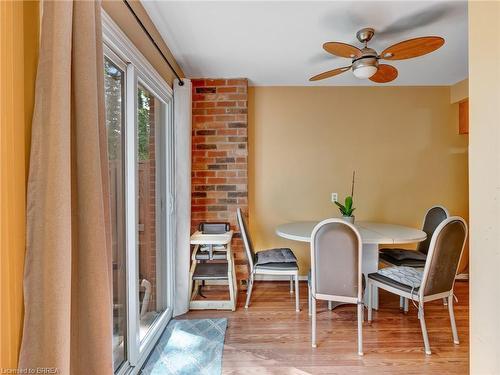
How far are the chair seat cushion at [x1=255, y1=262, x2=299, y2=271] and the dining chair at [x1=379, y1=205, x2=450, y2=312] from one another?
3.09 ft

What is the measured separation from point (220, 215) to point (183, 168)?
78 cm

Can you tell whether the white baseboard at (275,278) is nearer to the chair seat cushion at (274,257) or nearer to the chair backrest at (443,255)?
the chair seat cushion at (274,257)

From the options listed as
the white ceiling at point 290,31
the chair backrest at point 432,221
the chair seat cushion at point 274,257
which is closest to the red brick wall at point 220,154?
the white ceiling at point 290,31

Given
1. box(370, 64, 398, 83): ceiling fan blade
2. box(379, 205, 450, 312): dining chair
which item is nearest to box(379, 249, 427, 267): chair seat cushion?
box(379, 205, 450, 312): dining chair

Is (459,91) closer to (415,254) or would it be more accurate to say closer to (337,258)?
(415,254)

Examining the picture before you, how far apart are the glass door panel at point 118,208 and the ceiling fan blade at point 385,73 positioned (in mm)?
1836

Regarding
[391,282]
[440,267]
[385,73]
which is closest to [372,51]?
[385,73]

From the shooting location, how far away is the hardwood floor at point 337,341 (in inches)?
71.0

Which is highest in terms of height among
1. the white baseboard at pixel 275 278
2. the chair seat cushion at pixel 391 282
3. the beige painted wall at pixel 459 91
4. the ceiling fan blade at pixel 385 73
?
Answer: the beige painted wall at pixel 459 91

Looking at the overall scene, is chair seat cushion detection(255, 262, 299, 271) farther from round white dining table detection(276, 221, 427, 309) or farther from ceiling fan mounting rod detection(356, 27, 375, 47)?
ceiling fan mounting rod detection(356, 27, 375, 47)

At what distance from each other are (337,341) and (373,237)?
0.84 meters

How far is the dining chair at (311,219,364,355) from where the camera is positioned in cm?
190

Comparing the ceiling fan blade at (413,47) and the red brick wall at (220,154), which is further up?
the ceiling fan blade at (413,47)

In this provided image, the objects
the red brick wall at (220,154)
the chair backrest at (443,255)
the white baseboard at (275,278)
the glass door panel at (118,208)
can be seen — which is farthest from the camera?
the white baseboard at (275,278)
